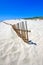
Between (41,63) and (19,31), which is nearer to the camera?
(41,63)

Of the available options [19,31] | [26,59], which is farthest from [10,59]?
[19,31]

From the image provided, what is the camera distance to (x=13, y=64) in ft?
15.6

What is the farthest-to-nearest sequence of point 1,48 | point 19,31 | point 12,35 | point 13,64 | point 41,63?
point 19,31
point 12,35
point 1,48
point 41,63
point 13,64

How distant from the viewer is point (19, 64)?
Result: 4.85 meters

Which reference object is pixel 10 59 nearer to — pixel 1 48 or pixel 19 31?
pixel 1 48

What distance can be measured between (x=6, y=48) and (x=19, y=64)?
3.95ft

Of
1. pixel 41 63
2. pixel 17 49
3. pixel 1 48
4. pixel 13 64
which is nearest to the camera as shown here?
pixel 13 64

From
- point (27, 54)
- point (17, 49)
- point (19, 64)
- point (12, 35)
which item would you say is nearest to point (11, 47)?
point (17, 49)

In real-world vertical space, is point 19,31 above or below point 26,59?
above

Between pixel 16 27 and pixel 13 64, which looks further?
pixel 16 27

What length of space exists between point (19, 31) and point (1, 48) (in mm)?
2814

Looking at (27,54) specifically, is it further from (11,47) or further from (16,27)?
(16,27)

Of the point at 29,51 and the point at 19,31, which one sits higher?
the point at 19,31

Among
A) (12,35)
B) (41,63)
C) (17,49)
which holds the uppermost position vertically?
(12,35)
